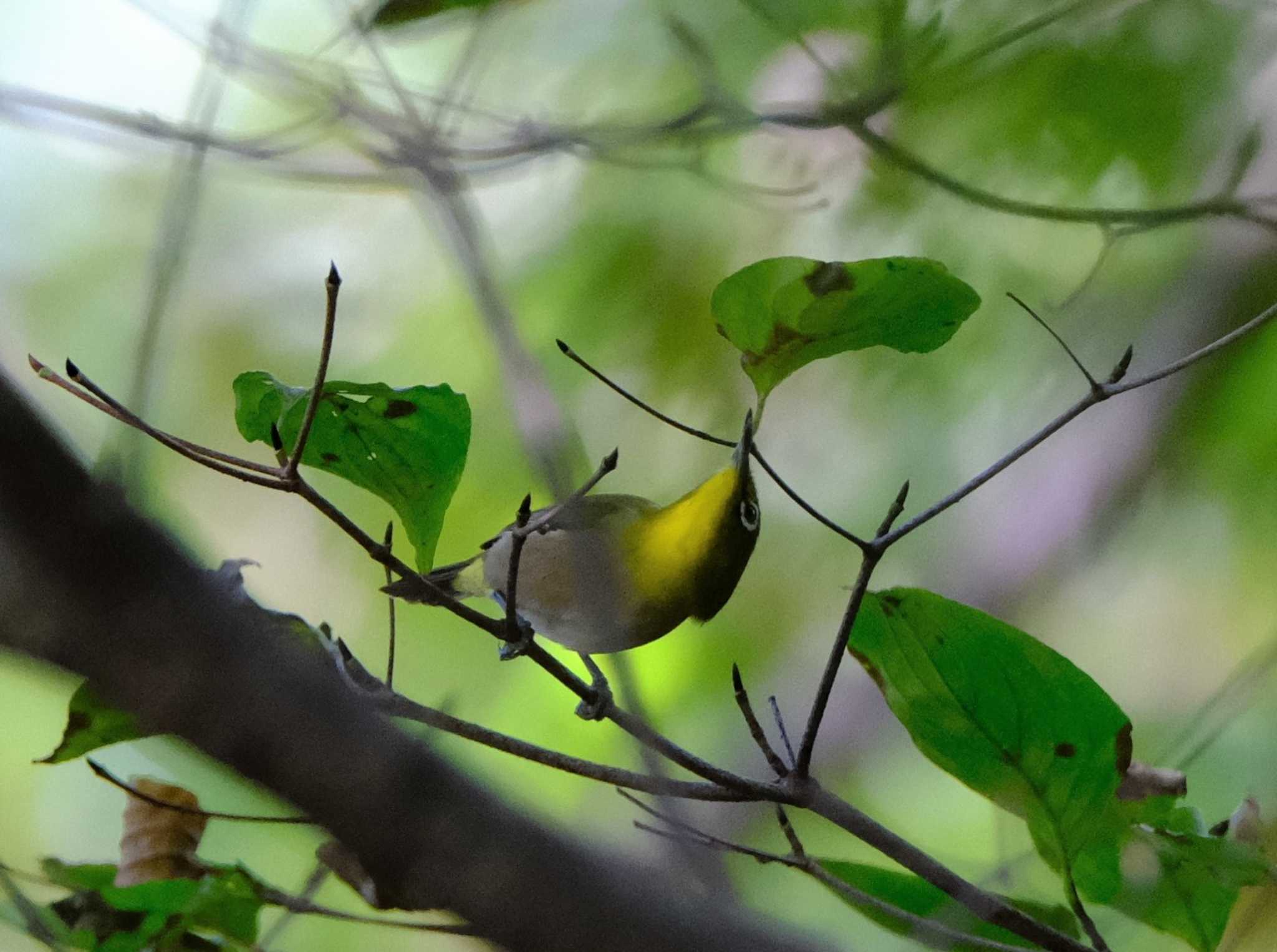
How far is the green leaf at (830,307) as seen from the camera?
287mm

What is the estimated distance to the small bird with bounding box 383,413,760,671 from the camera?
1.15 feet

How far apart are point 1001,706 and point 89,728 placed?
0.29 m

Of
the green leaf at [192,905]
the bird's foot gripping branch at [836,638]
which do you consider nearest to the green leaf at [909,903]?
the bird's foot gripping branch at [836,638]

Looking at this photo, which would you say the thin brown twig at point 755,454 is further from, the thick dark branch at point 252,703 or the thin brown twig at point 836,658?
the thick dark branch at point 252,703

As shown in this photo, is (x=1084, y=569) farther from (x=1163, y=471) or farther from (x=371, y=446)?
(x=371, y=446)

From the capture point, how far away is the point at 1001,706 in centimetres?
33

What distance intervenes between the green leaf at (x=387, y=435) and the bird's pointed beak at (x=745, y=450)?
0.29 feet

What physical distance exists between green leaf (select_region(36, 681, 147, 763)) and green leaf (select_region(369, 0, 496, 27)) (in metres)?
0.32

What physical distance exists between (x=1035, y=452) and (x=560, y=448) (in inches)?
12.9

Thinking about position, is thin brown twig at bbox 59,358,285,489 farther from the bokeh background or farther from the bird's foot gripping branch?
the bokeh background

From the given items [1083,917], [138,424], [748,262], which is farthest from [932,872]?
[748,262]

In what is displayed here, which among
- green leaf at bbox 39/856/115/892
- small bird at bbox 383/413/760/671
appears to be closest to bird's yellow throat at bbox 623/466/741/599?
small bird at bbox 383/413/760/671

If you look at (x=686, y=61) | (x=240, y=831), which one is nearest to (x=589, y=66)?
(x=686, y=61)

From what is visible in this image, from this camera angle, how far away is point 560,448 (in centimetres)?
58
